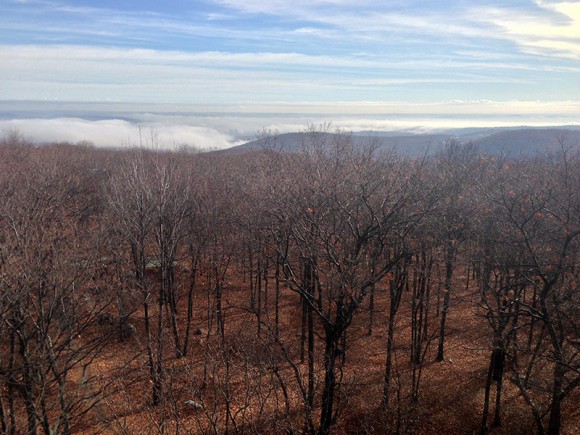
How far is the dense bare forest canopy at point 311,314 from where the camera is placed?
34.2 feet

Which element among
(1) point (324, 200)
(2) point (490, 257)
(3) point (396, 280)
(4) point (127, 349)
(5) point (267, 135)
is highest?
(5) point (267, 135)

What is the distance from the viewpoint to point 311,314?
13.4 m

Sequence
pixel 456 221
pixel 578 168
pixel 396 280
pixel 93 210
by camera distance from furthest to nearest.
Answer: pixel 93 210, pixel 578 168, pixel 396 280, pixel 456 221

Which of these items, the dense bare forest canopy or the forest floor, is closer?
the dense bare forest canopy

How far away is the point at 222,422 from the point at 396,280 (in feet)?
26.4

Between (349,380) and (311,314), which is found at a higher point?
(311,314)

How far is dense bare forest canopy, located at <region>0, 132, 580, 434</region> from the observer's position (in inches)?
410

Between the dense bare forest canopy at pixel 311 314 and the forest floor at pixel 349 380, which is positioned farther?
the forest floor at pixel 349 380

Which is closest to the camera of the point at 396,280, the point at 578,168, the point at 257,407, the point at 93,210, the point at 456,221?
the point at 257,407

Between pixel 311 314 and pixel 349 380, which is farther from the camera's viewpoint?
pixel 349 380

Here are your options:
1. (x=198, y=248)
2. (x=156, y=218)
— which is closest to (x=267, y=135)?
(x=198, y=248)

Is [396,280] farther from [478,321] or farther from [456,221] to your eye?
[478,321]

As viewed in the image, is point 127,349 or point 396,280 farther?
point 127,349

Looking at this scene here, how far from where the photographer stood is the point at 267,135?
3266 centimetres
